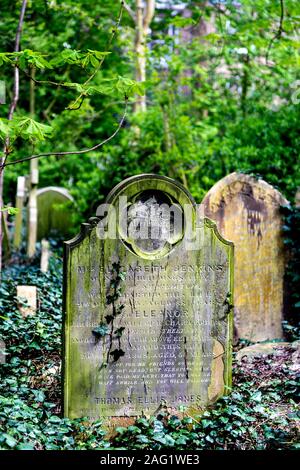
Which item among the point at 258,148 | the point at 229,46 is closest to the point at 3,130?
the point at 258,148

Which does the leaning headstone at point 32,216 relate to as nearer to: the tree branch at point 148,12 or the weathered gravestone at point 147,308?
the tree branch at point 148,12

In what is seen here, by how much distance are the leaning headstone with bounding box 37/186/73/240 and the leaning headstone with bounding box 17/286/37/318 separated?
604 centimetres

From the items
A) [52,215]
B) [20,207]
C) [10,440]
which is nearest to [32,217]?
[20,207]

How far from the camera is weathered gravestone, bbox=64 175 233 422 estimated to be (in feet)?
17.0

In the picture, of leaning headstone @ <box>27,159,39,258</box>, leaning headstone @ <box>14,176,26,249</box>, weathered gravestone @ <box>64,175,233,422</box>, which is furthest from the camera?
leaning headstone @ <box>14,176,26,249</box>

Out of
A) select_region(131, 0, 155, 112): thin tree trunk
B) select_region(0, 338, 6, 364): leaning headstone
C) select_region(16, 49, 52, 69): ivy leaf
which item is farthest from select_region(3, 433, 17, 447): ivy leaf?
select_region(131, 0, 155, 112): thin tree trunk

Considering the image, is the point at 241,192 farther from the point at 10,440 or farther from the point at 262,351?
the point at 10,440

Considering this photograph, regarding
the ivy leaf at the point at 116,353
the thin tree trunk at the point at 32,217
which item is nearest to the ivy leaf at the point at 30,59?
the ivy leaf at the point at 116,353

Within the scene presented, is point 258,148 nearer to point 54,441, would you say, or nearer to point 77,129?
point 77,129

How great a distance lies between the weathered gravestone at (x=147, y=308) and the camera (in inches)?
204

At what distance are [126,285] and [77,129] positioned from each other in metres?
8.84

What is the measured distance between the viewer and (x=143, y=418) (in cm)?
525

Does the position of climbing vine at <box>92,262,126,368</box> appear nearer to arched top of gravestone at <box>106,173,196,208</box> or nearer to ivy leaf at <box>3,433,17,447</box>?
arched top of gravestone at <box>106,173,196,208</box>

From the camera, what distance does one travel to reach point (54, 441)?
473 centimetres
